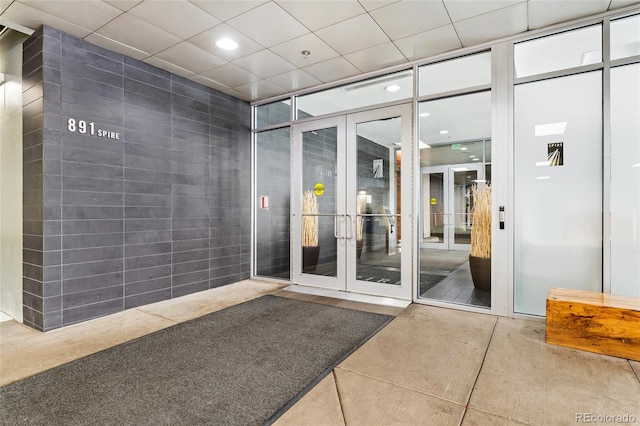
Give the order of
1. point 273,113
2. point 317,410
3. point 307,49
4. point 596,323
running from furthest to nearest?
point 273,113, point 307,49, point 596,323, point 317,410

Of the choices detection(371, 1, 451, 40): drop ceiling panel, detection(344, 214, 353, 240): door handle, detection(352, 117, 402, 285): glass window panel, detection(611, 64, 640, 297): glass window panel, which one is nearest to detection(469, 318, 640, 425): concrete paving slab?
detection(611, 64, 640, 297): glass window panel

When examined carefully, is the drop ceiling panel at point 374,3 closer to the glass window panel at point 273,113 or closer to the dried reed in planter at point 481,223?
the glass window panel at point 273,113

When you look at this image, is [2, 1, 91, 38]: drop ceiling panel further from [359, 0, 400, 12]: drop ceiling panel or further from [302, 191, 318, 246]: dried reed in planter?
[302, 191, 318, 246]: dried reed in planter

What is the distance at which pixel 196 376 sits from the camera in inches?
93.7

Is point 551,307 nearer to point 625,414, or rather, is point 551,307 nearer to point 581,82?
point 625,414

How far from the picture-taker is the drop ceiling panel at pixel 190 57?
12.5ft

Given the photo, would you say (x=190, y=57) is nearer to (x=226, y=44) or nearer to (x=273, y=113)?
(x=226, y=44)

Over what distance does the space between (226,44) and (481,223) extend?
3.90 metres

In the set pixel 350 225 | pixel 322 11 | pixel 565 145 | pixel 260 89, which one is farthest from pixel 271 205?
pixel 565 145

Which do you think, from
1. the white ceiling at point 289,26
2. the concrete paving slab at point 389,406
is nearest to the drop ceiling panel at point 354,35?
the white ceiling at point 289,26

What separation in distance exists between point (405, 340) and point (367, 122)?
113 inches

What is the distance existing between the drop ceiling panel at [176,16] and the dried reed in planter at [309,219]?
261cm

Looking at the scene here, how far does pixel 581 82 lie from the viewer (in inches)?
130
